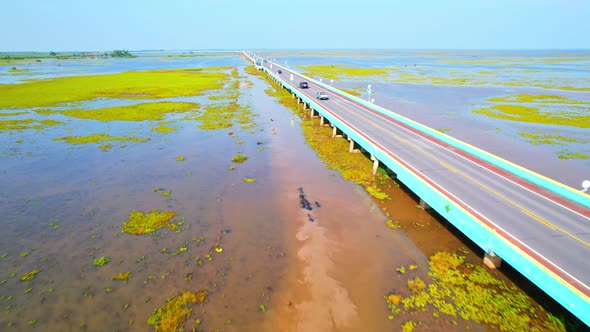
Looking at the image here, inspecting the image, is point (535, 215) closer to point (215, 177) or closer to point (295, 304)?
point (295, 304)

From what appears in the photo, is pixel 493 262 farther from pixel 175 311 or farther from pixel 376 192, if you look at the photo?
pixel 175 311

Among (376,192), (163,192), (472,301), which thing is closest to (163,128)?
(163,192)

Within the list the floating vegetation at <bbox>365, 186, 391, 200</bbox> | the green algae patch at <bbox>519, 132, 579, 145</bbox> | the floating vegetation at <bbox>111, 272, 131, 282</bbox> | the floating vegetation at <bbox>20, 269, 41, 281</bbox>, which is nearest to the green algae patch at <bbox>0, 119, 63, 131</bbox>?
the floating vegetation at <bbox>20, 269, 41, 281</bbox>

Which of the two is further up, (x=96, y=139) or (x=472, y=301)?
(x=472, y=301)

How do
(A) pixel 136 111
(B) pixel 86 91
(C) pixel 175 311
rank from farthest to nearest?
1. (B) pixel 86 91
2. (A) pixel 136 111
3. (C) pixel 175 311

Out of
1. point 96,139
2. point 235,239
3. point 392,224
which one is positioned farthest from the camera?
point 96,139

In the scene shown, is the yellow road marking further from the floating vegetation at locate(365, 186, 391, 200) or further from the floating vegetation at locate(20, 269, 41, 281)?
the floating vegetation at locate(20, 269, 41, 281)
